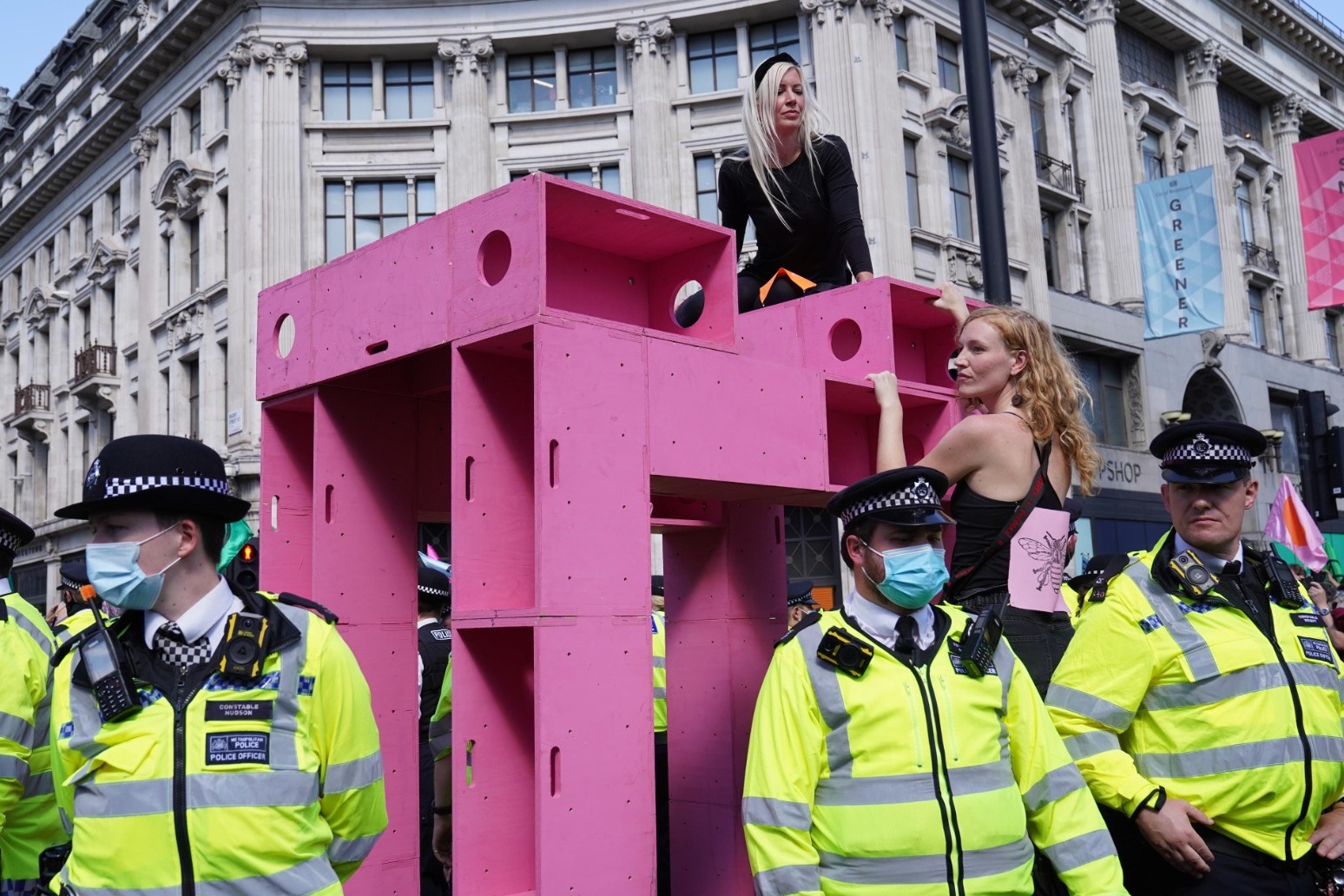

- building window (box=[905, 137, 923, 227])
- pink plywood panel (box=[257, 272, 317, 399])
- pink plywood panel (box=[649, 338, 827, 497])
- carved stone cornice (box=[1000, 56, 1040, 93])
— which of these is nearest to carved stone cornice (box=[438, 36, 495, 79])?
building window (box=[905, 137, 923, 227])

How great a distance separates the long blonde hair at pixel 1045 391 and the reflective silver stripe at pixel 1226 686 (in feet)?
Answer: 2.56

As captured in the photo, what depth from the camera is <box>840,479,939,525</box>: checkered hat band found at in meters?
3.47

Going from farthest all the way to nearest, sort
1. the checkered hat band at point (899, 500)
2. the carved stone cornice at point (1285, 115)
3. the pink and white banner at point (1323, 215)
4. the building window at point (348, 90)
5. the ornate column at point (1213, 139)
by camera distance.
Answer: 1. the carved stone cornice at point (1285, 115)
2. the ornate column at point (1213, 139)
3. the building window at point (348, 90)
4. the pink and white banner at point (1323, 215)
5. the checkered hat band at point (899, 500)

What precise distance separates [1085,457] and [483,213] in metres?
2.29

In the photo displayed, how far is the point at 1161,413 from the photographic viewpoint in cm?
3456

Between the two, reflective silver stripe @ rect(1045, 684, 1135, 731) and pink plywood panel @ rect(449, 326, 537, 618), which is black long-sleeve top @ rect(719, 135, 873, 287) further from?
reflective silver stripe @ rect(1045, 684, 1135, 731)

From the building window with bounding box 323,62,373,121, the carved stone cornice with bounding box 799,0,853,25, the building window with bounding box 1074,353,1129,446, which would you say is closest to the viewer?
the carved stone cornice with bounding box 799,0,853,25

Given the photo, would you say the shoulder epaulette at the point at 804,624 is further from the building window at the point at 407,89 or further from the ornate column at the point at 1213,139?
the ornate column at the point at 1213,139

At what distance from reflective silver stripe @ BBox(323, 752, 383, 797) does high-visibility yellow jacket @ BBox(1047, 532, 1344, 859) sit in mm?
2003

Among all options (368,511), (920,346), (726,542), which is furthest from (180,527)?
(920,346)

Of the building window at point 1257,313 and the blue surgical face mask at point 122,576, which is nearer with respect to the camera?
the blue surgical face mask at point 122,576

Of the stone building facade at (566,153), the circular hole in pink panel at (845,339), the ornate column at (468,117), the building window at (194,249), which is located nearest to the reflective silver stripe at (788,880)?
the circular hole in pink panel at (845,339)

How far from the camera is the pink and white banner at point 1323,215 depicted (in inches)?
757

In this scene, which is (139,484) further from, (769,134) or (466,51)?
(466,51)
